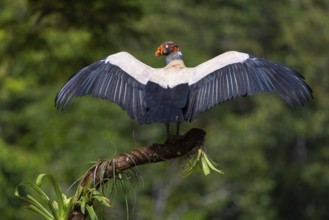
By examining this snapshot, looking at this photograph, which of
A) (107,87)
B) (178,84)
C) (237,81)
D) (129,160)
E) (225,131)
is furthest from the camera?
(225,131)

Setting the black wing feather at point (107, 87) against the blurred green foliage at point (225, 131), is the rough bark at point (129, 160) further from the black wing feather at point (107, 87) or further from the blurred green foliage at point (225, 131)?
the blurred green foliage at point (225, 131)

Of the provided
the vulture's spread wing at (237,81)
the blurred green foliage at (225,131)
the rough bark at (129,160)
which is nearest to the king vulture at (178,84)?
the vulture's spread wing at (237,81)

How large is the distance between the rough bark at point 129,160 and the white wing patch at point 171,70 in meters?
0.77

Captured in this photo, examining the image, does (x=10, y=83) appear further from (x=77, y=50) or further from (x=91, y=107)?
(x=91, y=107)

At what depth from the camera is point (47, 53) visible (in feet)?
38.0

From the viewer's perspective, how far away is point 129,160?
5242 millimetres

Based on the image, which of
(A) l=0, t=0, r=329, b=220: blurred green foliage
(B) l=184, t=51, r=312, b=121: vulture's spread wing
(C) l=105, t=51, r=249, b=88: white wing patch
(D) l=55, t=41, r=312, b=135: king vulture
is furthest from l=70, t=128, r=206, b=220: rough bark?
(A) l=0, t=0, r=329, b=220: blurred green foliage

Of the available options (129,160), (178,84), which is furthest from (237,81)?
(129,160)

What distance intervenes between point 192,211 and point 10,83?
31.8 ft

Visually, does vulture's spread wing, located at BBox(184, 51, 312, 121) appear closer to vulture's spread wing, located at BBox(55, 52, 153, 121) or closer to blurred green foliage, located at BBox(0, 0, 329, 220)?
vulture's spread wing, located at BBox(55, 52, 153, 121)

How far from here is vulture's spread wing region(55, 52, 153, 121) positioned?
6.27m

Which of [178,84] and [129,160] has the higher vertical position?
[178,84]

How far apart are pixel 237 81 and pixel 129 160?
1314mm

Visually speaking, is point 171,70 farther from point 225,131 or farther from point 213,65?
point 225,131
